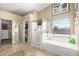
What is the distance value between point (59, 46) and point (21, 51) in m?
0.55

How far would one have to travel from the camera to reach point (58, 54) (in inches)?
50.5

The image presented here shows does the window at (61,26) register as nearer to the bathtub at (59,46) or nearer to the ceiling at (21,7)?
the bathtub at (59,46)

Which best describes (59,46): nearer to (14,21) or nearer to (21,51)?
(21,51)

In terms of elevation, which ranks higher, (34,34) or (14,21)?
(14,21)

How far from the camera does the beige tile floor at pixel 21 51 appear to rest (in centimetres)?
127

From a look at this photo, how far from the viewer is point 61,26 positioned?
4.28 feet

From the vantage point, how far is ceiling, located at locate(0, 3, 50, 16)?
1293mm

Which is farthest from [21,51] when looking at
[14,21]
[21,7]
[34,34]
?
[21,7]

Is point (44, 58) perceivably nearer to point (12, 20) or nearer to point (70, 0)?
point (12, 20)

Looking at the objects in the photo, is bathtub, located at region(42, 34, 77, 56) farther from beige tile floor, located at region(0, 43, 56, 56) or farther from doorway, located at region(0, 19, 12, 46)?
doorway, located at region(0, 19, 12, 46)

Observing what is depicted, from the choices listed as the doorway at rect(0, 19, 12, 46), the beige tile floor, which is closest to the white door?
the beige tile floor

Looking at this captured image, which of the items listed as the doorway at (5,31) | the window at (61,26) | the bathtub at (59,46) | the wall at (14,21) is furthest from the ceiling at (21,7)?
→ the bathtub at (59,46)

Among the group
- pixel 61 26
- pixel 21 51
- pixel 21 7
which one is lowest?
pixel 21 51

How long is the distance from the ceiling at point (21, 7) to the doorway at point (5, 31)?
0.18m
